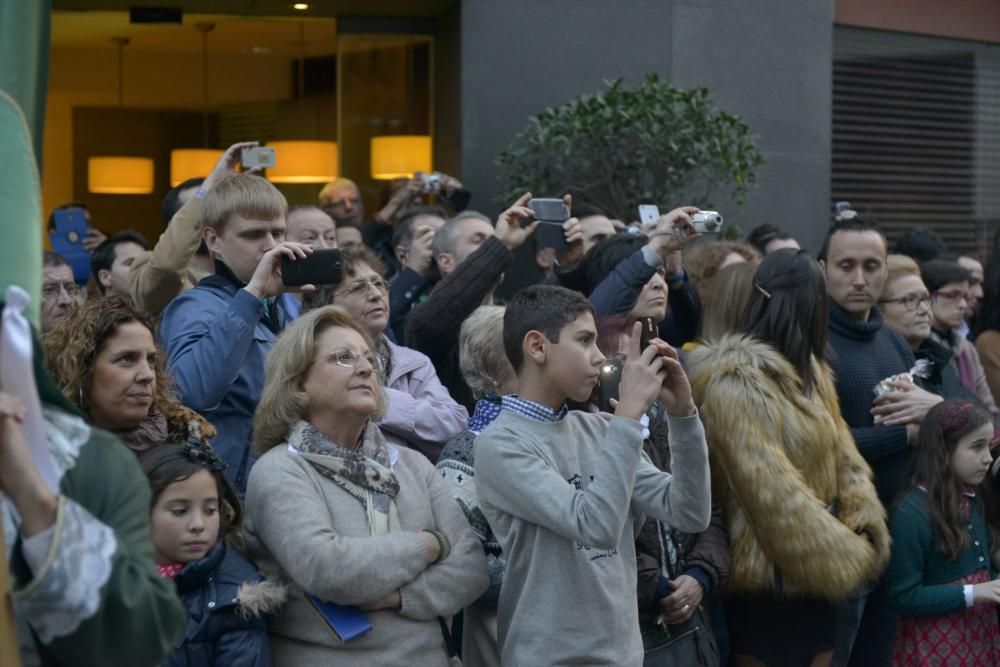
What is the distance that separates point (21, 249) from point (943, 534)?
146 inches

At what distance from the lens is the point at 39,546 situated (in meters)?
2.28

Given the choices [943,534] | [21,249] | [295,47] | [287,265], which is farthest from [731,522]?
[295,47]

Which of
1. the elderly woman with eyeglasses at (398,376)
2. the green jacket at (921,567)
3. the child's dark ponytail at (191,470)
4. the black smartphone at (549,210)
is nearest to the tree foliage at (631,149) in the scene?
the black smartphone at (549,210)

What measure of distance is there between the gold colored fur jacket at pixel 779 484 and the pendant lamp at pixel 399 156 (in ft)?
15.9

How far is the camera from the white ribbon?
226cm

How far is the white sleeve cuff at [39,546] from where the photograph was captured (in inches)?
89.4

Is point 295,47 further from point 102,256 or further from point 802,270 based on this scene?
point 802,270

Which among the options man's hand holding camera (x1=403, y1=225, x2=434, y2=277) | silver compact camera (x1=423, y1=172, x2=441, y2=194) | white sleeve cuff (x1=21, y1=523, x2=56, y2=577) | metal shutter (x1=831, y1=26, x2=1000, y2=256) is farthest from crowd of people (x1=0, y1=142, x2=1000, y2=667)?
metal shutter (x1=831, y1=26, x2=1000, y2=256)

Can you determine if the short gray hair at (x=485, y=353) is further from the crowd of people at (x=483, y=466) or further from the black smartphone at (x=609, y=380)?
the black smartphone at (x=609, y=380)

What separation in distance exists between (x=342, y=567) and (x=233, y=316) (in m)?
0.89

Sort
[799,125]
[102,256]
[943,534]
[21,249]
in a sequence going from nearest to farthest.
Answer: [21,249], [943,534], [102,256], [799,125]

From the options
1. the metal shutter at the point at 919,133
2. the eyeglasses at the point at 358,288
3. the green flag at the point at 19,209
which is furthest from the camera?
the metal shutter at the point at 919,133

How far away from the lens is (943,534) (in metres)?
5.08

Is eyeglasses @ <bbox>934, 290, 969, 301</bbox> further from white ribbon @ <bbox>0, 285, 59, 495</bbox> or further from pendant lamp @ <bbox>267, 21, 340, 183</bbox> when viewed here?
white ribbon @ <bbox>0, 285, 59, 495</bbox>
